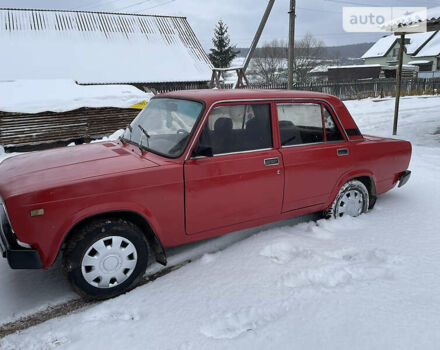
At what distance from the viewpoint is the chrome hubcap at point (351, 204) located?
14.0 ft

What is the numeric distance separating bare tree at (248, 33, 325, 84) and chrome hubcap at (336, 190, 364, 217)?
4098 centimetres

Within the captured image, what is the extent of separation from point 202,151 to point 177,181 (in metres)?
0.35

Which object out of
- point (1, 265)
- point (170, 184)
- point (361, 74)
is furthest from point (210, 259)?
point (361, 74)

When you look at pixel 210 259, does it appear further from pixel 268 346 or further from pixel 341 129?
pixel 341 129

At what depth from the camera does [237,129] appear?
11.2 ft

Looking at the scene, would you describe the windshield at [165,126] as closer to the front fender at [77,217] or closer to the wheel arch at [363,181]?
the front fender at [77,217]

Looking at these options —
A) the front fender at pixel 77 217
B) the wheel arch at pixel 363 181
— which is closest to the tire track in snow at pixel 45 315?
the front fender at pixel 77 217

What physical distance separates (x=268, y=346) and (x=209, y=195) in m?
1.37

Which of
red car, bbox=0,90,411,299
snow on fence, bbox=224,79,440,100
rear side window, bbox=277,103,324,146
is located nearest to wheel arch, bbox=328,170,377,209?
red car, bbox=0,90,411,299

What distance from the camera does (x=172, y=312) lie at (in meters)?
2.72

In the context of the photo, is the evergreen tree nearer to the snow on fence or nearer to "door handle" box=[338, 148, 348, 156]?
the snow on fence

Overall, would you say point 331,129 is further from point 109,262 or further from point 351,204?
point 109,262

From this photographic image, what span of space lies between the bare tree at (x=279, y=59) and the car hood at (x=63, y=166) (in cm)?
4213

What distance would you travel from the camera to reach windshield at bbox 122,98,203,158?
3.21m
